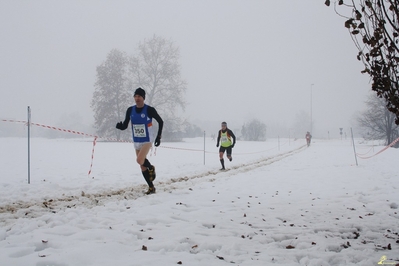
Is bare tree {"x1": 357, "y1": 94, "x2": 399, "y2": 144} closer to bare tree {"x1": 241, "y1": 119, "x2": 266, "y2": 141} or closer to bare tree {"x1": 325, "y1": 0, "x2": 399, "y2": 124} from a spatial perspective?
bare tree {"x1": 325, "y1": 0, "x2": 399, "y2": 124}

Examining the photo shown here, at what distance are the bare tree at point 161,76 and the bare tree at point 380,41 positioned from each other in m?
32.3

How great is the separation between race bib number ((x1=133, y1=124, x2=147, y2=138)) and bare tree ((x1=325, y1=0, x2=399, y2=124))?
4.46 metres

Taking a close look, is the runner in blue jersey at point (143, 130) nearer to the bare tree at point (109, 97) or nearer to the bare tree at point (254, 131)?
the bare tree at point (109, 97)

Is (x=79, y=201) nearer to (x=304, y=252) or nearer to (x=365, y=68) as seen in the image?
(x=304, y=252)

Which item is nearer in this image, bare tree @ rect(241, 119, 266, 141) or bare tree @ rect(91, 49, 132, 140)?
bare tree @ rect(91, 49, 132, 140)

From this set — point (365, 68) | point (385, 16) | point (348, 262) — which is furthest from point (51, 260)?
point (385, 16)

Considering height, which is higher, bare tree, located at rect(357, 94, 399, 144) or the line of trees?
the line of trees

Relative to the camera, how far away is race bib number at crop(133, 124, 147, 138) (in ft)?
20.5

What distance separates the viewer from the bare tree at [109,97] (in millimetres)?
34844

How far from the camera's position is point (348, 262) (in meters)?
2.72

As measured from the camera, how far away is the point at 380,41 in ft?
11.0

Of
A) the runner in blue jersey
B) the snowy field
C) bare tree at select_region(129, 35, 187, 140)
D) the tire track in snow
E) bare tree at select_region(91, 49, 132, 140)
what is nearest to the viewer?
the snowy field

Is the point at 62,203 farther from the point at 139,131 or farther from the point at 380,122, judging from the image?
the point at 380,122

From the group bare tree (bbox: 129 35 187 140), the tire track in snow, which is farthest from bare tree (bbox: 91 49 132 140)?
the tire track in snow
